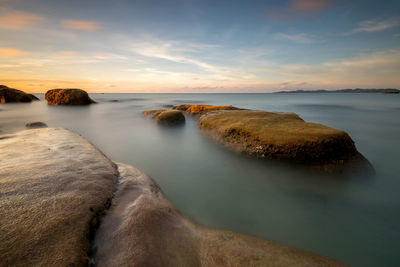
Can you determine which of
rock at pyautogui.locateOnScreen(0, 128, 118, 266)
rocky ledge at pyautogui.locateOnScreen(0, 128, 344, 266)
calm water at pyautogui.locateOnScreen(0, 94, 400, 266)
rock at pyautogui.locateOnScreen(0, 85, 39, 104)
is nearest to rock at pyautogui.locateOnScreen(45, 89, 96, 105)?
rock at pyautogui.locateOnScreen(0, 85, 39, 104)

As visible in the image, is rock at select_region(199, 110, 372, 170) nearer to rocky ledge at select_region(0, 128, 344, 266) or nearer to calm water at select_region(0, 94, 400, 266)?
calm water at select_region(0, 94, 400, 266)

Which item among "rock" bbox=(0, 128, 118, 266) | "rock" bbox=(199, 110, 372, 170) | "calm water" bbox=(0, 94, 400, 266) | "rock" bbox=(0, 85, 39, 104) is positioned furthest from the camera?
"rock" bbox=(0, 85, 39, 104)

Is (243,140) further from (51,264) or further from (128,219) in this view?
(51,264)

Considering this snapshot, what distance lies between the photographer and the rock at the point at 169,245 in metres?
1.76

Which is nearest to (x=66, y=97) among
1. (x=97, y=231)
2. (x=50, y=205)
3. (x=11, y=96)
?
(x=11, y=96)

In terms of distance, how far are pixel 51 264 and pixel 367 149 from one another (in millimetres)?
9689

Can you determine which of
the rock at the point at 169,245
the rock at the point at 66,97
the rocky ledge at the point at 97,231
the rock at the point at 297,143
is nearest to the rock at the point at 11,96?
the rock at the point at 66,97

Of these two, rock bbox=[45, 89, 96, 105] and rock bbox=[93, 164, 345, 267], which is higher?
rock bbox=[45, 89, 96, 105]

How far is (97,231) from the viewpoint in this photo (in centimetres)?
198

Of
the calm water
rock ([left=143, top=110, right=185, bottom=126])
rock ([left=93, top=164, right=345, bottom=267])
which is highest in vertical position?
rock ([left=143, top=110, right=185, bottom=126])

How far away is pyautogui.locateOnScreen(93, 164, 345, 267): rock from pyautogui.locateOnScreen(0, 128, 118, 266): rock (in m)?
0.23

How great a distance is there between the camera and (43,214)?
1.86 m

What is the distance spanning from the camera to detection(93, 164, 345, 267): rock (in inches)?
69.4

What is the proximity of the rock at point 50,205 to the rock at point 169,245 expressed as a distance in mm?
228
